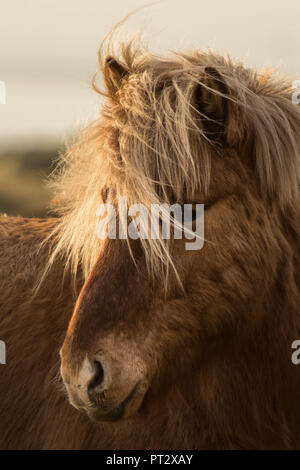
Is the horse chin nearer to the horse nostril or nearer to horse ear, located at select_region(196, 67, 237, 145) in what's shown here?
the horse nostril

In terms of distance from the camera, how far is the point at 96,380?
2.23 m

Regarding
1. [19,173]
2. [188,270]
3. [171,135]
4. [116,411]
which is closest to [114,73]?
[171,135]

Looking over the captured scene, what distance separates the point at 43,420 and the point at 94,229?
1085 mm

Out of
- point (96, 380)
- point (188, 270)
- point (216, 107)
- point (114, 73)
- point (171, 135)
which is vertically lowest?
point (96, 380)

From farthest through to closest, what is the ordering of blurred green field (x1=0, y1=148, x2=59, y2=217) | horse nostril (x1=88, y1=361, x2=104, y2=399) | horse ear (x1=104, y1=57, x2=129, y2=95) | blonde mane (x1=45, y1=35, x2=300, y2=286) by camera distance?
1. blurred green field (x1=0, y1=148, x2=59, y2=217)
2. horse ear (x1=104, y1=57, x2=129, y2=95)
3. blonde mane (x1=45, y1=35, x2=300, y2=286)
4. horse nostril (x1=88, y1=361, x2=104, y2=399)

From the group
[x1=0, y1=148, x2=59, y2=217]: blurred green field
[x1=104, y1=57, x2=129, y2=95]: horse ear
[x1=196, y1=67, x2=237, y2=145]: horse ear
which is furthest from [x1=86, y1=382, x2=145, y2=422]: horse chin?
[x1=0, y1=148, x2=59, y2=217]: blurred green field

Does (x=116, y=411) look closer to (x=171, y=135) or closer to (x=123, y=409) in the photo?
(x=123, y=409)

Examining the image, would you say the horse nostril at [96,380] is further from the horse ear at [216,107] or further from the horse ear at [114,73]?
the horse ear at [114,73]

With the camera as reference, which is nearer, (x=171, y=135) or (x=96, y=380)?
(x=96, y=380)

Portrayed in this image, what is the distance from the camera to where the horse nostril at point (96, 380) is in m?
2.22

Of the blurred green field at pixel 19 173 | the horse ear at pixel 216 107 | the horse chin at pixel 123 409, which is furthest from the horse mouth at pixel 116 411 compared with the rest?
the blurred green field at pixel 19 173

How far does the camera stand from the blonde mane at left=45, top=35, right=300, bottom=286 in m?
2.42

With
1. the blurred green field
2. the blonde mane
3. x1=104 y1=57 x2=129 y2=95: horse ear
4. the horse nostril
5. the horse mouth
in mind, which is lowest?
the horse mouth

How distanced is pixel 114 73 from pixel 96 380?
1332mm
